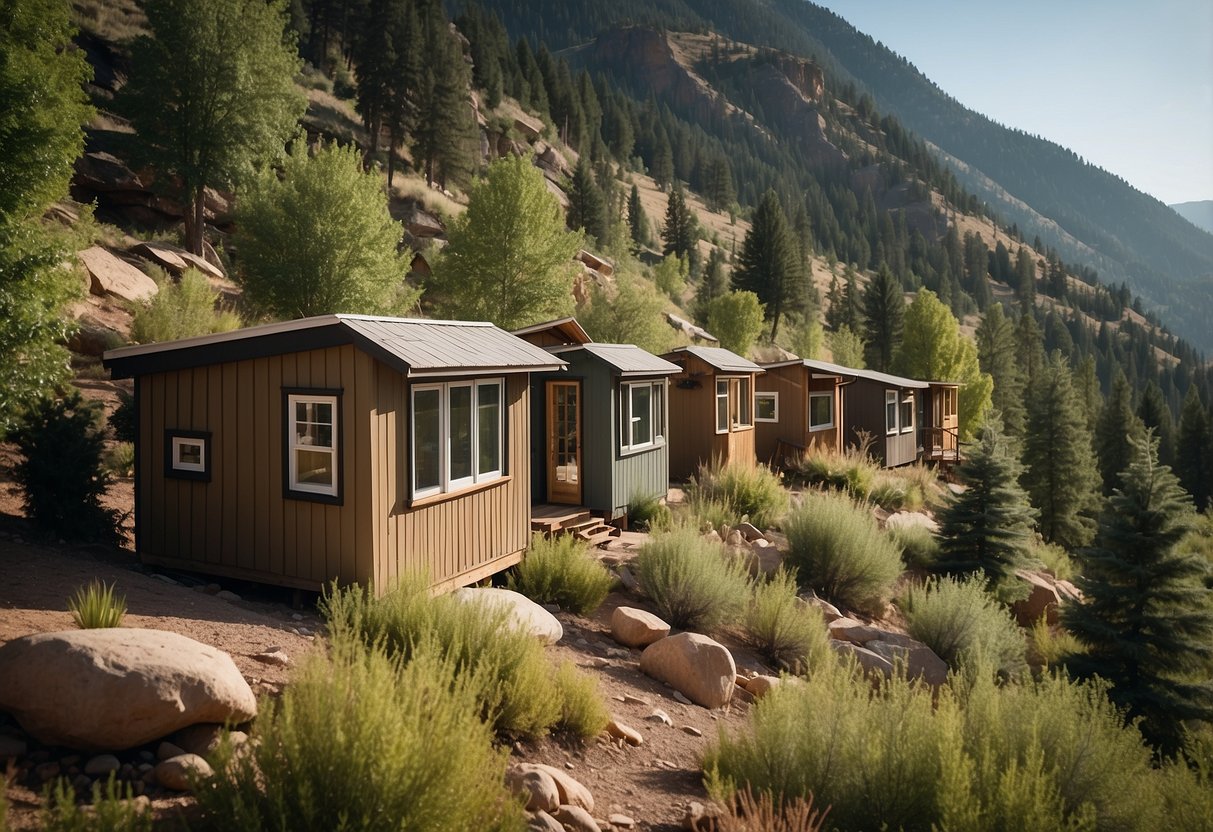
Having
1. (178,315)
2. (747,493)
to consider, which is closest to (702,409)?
(747,493)

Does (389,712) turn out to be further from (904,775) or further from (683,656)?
(683,656)

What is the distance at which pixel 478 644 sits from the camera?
6137 millimetres

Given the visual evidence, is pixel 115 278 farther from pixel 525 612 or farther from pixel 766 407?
pixel 766 407

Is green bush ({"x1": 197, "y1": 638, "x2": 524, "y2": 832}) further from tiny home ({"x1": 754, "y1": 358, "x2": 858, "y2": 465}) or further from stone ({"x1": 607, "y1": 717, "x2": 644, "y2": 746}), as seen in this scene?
tiny home ({"x1": 754, "y1": 358, "x2": 858, "y2": 465})

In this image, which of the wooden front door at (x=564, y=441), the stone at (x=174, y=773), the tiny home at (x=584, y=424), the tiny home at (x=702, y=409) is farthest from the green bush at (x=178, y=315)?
the stone at (x=174, y=773)

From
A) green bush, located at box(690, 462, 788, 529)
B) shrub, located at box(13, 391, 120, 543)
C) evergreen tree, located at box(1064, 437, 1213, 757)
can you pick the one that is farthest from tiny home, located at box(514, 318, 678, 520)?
evergreen tree, located at box(1064, 437, 1213, 757)

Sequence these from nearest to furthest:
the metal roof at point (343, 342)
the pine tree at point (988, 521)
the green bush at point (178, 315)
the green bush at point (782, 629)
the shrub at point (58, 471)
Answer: the metal roof at point (343, 342) → the green bush at point (782, 629) → the shrub at point (58, 471) → the pine tree at point (988, 521) → the green bush at point (178, 315)

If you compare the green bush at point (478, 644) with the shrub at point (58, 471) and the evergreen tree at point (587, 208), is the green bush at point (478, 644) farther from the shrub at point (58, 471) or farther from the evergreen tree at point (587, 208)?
the evergreen tree at point (587, 208)

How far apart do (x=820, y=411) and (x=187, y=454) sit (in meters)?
20.0

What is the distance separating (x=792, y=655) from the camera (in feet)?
31.0

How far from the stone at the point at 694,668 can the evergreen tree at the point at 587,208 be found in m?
50.5

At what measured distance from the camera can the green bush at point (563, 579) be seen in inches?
393

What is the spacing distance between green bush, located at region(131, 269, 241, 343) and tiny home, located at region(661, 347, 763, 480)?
10228 millimetres

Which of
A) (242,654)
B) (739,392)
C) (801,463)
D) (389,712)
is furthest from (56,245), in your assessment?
(801,463)
